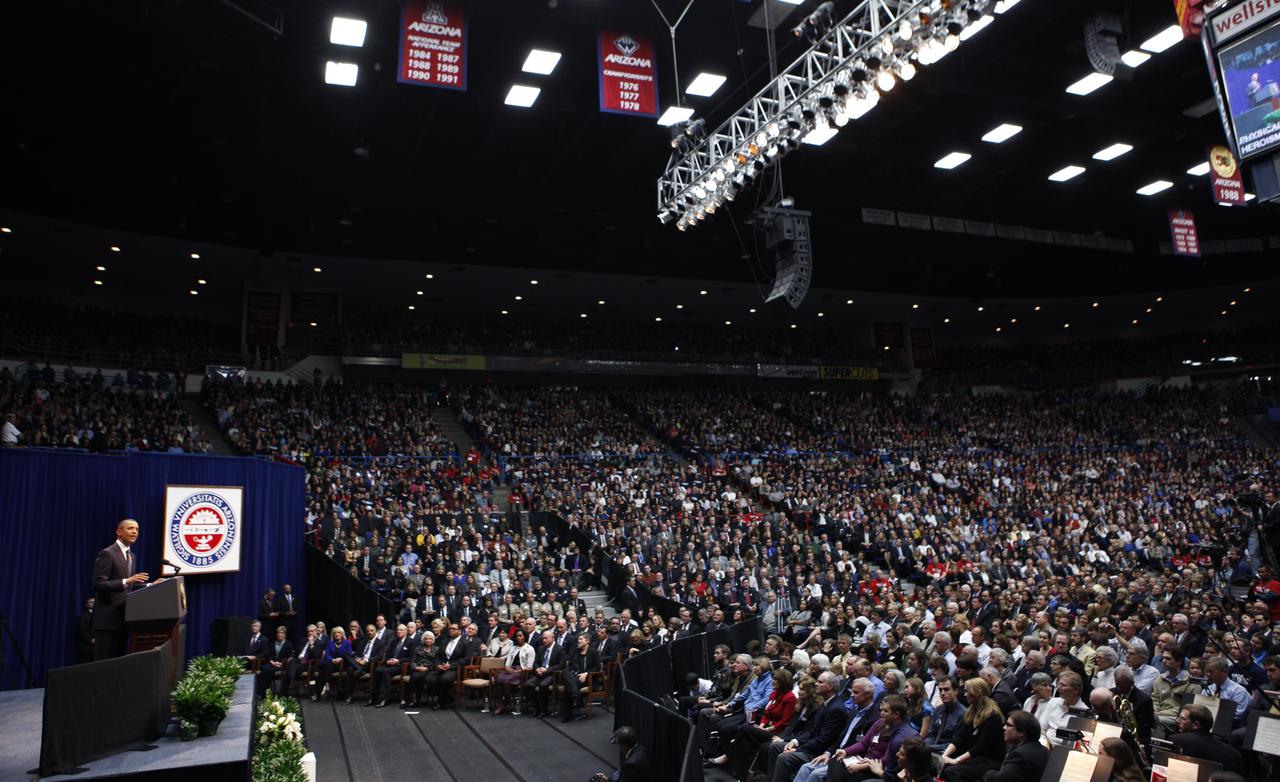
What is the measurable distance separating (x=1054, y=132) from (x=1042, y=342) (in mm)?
29865

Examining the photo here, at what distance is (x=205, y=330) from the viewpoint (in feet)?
98.9

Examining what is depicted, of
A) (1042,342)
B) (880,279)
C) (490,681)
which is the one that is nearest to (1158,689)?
(490,681)

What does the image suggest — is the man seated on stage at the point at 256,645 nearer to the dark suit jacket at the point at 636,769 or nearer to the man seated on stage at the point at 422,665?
the man seated on stage at the point at 422,665

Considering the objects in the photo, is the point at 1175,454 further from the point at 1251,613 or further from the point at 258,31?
the point at 258,31

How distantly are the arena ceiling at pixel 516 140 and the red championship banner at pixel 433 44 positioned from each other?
832mm

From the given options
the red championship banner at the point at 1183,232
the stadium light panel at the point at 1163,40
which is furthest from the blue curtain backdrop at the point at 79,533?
the red championship banner at the point at 1183,232

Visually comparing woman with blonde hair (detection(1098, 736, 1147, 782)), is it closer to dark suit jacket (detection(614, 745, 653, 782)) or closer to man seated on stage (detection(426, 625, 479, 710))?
dark suit jacket (detection(614, 745, 653, 782))

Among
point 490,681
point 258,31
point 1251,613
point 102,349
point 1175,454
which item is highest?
point 258,31

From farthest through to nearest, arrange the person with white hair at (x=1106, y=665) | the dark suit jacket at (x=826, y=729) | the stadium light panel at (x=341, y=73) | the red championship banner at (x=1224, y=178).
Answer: the red championship banner at (x=1224, y=178)
the stadium light panel at (x=341, y=73)
the dark suit jacket at (x=826, y=729)
the person with white hair at (x=1106, y=665)

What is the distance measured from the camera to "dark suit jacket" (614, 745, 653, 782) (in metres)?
7.07

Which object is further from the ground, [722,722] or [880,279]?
[880,279]

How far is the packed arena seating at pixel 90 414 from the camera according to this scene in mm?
16750

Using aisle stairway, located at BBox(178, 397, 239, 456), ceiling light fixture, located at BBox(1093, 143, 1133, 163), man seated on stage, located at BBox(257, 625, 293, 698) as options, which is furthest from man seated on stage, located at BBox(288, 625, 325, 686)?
ceiling light fixture, located at BBox(1093, 143, 1133, 163)

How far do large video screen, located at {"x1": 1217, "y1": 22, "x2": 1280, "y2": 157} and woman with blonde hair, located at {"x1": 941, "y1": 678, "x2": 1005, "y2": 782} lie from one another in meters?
5.23
